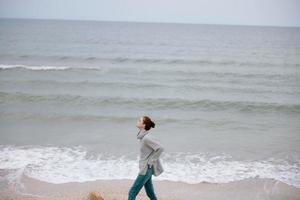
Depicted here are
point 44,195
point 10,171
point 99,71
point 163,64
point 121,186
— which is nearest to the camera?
point 44,195

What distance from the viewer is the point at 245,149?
11914 millimetres

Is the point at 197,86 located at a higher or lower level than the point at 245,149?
higher

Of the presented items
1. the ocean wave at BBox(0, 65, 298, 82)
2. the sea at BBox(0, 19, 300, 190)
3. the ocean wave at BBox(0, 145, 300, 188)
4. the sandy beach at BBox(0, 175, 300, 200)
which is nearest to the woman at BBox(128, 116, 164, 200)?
the sandy beach at BBox(0, 175, 300, 200)

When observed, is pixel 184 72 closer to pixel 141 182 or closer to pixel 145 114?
pixel 145 114

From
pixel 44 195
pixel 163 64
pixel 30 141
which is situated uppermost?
pixel 163 64

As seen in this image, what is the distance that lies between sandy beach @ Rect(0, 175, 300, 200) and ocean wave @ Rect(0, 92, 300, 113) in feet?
31.2

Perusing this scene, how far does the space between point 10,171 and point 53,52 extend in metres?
34.0

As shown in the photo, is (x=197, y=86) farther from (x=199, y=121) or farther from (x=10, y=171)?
(x=10, y=171)

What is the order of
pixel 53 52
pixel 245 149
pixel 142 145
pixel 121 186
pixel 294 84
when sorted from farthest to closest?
1. pixel 53 52
2. pixel 294 84
3. pixel 245 149
4. pixel 121 186
5. pixel 142 145

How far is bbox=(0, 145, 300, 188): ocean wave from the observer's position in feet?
30.4

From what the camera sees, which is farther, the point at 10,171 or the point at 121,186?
the point at 10,171

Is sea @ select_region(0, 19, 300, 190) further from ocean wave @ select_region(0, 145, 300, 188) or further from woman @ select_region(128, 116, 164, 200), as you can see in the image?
woman @ select_region(128, 116, 164, 200)

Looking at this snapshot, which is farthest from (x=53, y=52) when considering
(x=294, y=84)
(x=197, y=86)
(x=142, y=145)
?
(x=142, y=145)

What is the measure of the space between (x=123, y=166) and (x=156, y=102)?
957 cm
